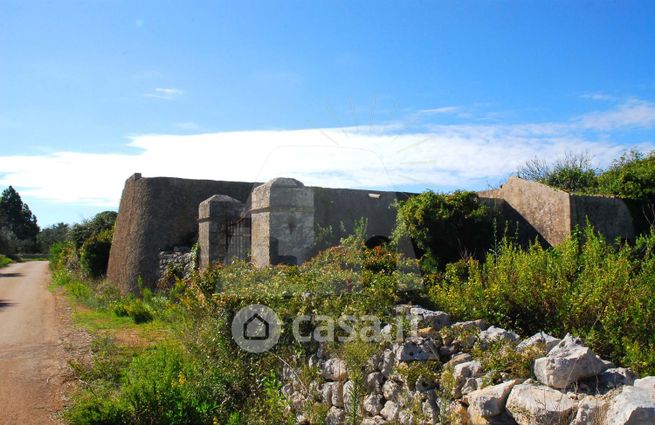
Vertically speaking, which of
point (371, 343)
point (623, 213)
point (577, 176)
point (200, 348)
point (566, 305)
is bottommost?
point (200, 348)

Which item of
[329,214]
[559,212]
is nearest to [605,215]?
[559,212]

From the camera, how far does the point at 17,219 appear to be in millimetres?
55938

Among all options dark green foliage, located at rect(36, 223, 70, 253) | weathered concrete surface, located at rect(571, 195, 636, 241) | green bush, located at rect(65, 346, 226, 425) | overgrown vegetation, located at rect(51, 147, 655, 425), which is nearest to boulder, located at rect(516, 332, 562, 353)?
overgrown vegetation, located at rect(51, 147, 655, 425)

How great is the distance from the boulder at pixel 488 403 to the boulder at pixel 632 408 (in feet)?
1.87

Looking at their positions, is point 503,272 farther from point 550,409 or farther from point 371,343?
point 550,409

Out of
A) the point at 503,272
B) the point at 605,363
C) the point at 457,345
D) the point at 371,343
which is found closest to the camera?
the point at 605,363

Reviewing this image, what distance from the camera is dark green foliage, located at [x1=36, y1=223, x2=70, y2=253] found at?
57400 mm

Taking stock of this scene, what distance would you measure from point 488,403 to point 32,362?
21.2 feet

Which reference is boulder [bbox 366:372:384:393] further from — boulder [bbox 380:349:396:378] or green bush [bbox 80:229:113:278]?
green bush [bbox 80:229:113:278]

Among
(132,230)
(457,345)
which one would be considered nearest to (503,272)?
(457,345)

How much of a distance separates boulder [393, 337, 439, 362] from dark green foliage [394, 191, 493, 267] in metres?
7.17

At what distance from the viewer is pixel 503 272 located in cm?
514

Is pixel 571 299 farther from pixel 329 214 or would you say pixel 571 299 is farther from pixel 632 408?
pixel 329 214

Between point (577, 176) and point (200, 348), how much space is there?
653 inches
